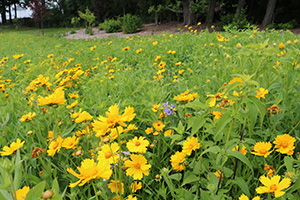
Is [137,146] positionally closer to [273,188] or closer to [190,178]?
[190,178]

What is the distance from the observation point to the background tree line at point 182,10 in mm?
10625

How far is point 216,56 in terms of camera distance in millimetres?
2766

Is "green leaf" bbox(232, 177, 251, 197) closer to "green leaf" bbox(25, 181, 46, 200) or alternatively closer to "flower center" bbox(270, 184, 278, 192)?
"flower center" bbox(270, 184, 278, 192)

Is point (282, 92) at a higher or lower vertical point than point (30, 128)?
higher

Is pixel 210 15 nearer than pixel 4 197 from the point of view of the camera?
No

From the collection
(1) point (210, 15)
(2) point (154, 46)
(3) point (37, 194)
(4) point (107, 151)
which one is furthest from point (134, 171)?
(1) point (210, 15)

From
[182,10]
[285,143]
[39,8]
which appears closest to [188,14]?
[182,10]

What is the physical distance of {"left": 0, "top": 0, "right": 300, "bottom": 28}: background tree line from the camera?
10.6 m

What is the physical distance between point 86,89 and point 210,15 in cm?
1126

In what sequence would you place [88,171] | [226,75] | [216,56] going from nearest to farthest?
[88,171] < [226,75] < [216,56]

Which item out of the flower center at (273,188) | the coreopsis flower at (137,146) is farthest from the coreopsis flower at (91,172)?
the flower center at (273,188)

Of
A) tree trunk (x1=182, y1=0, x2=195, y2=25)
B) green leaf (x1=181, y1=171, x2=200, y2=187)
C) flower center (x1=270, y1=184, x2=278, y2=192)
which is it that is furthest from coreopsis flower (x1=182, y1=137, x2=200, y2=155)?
tree trunk (x1=182, y1=0, x2=195, y2=25)

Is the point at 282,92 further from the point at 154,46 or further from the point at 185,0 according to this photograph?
the point at 185,0

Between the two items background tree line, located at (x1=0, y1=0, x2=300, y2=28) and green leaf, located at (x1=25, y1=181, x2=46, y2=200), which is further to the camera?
background tree line, located at (x1=0, y1=0, x2=300, y2=28)
